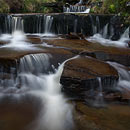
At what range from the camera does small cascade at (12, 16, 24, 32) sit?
10680mm

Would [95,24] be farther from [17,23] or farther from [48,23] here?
[17,23]

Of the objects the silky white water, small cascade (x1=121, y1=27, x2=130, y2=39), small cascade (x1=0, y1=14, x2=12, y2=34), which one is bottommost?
the silky white water

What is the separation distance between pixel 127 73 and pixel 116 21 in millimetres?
5529

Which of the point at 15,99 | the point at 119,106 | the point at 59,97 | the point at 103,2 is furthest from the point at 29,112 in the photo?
the point at 103,2

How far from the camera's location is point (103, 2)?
1321 centimetres

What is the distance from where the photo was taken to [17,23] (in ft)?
35.4

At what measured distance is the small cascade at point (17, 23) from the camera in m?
10.7

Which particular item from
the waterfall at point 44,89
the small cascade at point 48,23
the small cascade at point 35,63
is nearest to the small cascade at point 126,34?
the small cascade at point 48,23

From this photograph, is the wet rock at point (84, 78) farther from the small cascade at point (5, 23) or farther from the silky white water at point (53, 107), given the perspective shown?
the small cascade at point (5, 23)

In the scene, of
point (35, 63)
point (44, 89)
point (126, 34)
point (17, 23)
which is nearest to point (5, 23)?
point (17, 23)

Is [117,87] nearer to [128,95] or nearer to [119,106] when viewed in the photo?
[128,95]

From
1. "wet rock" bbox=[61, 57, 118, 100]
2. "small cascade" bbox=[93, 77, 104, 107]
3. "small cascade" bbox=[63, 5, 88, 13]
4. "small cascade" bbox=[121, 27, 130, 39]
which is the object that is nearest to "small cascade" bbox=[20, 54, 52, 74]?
"wet rock" bbox=[61, 57, 118, 100]

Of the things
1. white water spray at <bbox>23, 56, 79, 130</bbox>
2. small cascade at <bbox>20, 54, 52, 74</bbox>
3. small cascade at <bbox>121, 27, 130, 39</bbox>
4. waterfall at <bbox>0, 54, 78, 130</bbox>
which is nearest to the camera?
white water spray at <bbox>23, 56, 79, 130</bbox>

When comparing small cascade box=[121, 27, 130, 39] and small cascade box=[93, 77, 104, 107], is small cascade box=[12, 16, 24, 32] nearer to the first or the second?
small cascade box=[121, 27, 130, 39]
